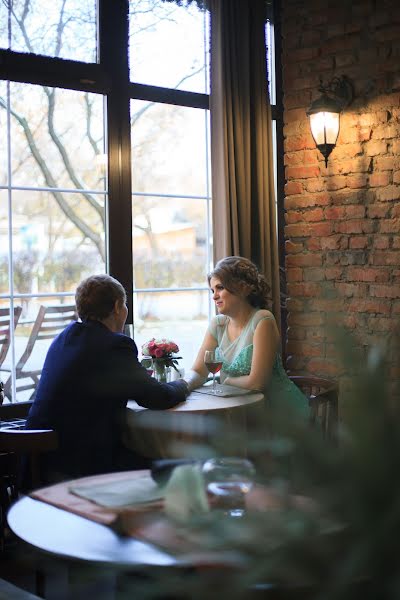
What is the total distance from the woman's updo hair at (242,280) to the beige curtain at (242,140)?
58 centimetres

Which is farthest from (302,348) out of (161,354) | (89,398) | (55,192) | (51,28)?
(51,28)

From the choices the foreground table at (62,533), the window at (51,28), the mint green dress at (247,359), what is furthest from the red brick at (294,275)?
the foreground table at (62,533)

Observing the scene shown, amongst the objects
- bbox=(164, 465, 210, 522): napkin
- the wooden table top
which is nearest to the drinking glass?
bbox=(164, 465, 210, 522): napkin

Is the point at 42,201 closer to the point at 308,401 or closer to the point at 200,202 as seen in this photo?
the point at 200,202

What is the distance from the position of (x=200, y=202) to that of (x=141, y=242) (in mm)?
524

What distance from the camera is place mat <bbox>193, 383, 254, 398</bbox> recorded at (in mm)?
4041

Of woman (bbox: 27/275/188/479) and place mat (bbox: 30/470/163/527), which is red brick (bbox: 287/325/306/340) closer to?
woman (bbox: 27/275/188/479)

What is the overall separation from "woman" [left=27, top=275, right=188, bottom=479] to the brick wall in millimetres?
1434

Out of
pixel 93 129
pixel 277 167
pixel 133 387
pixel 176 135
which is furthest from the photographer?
pixel 277 167

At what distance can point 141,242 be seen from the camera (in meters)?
4.89

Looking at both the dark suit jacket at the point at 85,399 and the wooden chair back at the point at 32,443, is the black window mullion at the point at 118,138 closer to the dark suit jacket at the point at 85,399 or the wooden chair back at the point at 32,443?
the dark suit jacket at the point at 85,399

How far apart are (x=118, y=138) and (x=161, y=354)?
Answer: 4.42 ft

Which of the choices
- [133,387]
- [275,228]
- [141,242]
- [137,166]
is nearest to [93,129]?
[137,166]

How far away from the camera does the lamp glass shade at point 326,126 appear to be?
16.4 ft
